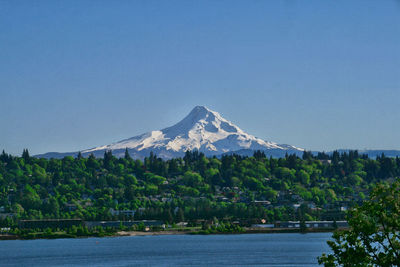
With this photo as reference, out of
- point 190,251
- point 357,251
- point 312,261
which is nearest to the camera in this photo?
point 357,251

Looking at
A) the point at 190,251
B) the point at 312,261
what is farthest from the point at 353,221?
the point at 190,251

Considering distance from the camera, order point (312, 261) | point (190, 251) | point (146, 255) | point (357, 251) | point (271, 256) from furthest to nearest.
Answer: point (190, 251) → point (146, 255) → point (271, 256) → point (312, 261) → point (357, 251)

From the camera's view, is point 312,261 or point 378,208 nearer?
point 378,208

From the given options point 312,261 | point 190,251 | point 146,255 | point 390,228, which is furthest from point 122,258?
→ point 390,228

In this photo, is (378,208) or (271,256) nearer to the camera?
(378,208)

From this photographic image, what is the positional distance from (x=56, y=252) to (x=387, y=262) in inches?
5670

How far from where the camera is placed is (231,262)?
14300 centimetres

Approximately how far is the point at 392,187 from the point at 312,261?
3539 inches

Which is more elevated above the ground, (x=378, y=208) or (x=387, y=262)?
(x=378, y=208)

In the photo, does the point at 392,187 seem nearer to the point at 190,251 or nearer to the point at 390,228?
the point at 390,228

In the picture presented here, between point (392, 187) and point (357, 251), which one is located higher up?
point (392, 187)

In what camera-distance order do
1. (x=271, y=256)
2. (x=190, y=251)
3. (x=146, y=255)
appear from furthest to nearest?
(x=190, y=251) → (x=146, y=255) → (x=271, y=256)

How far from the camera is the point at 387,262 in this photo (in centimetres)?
5203

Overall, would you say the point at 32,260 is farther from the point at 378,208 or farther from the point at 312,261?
the point at 378,208
